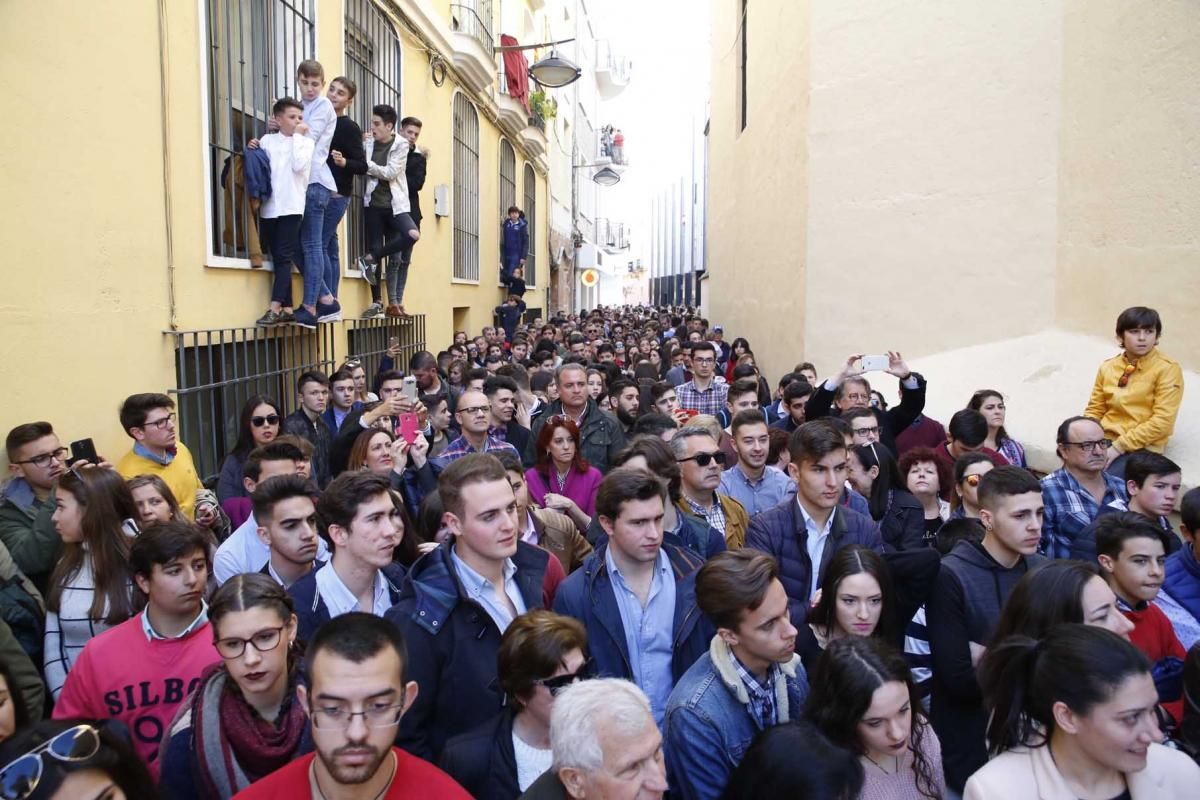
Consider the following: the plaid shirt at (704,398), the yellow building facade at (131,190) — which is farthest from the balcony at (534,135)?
the plaid shirt at (704,398)

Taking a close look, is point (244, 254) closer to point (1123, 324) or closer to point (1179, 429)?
point (1123, 324)

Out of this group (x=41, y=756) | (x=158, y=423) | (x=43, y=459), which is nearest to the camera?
(x=41, y=756)

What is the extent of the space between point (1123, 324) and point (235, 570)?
5784 mm

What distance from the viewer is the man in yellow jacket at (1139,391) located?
6520mm

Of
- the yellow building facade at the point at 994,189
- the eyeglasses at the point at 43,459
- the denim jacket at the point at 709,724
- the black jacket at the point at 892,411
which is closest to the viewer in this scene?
the denim jacket at the point at 709,724

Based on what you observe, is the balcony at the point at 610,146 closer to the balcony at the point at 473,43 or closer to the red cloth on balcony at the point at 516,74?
the red cloth on balcony at the point at 516,74

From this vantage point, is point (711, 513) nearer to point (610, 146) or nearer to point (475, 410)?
point (475, 410)

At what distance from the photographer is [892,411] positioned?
736cm

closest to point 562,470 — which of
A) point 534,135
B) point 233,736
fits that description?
point 233,736

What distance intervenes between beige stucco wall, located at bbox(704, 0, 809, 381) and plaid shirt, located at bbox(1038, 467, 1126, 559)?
6.78m

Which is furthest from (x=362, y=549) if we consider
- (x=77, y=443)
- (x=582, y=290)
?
(x=582, y=290)

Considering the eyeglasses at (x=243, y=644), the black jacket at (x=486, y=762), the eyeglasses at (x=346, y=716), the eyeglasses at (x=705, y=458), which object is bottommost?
the black jacket at (x=486, y=762)

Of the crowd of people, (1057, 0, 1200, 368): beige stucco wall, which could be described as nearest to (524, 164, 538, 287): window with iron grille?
(1057, 0, 1200, 368): beige stucco wall

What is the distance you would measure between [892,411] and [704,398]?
2178mm
